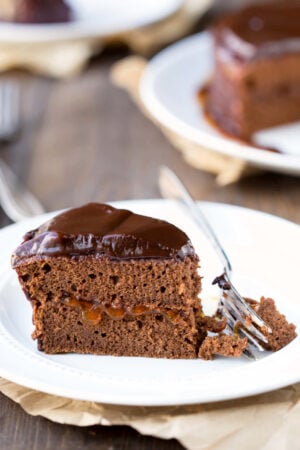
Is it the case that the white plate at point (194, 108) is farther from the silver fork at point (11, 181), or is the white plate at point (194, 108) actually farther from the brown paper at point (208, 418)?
the brown paper at point (208, 418)

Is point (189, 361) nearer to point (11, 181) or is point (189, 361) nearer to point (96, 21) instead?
point (11, 181)

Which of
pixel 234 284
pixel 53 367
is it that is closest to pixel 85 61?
pixel 234 284

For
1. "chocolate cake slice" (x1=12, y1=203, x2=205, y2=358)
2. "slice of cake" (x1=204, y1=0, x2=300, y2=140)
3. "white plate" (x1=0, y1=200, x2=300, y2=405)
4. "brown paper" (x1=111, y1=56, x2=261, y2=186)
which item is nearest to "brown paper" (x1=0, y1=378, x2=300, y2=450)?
"white plate" (x1=0, y1=200, x2=300, y2=405)

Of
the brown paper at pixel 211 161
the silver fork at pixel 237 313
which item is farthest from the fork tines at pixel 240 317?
the brown paper at pixel 211 161

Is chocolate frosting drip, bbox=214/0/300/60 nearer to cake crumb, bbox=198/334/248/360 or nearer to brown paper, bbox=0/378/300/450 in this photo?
cake crumb, bbox=198/334/248/360

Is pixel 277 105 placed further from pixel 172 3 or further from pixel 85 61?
pixel 85 61

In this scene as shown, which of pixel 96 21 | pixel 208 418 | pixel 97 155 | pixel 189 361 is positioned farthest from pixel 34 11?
pixel 208 418
